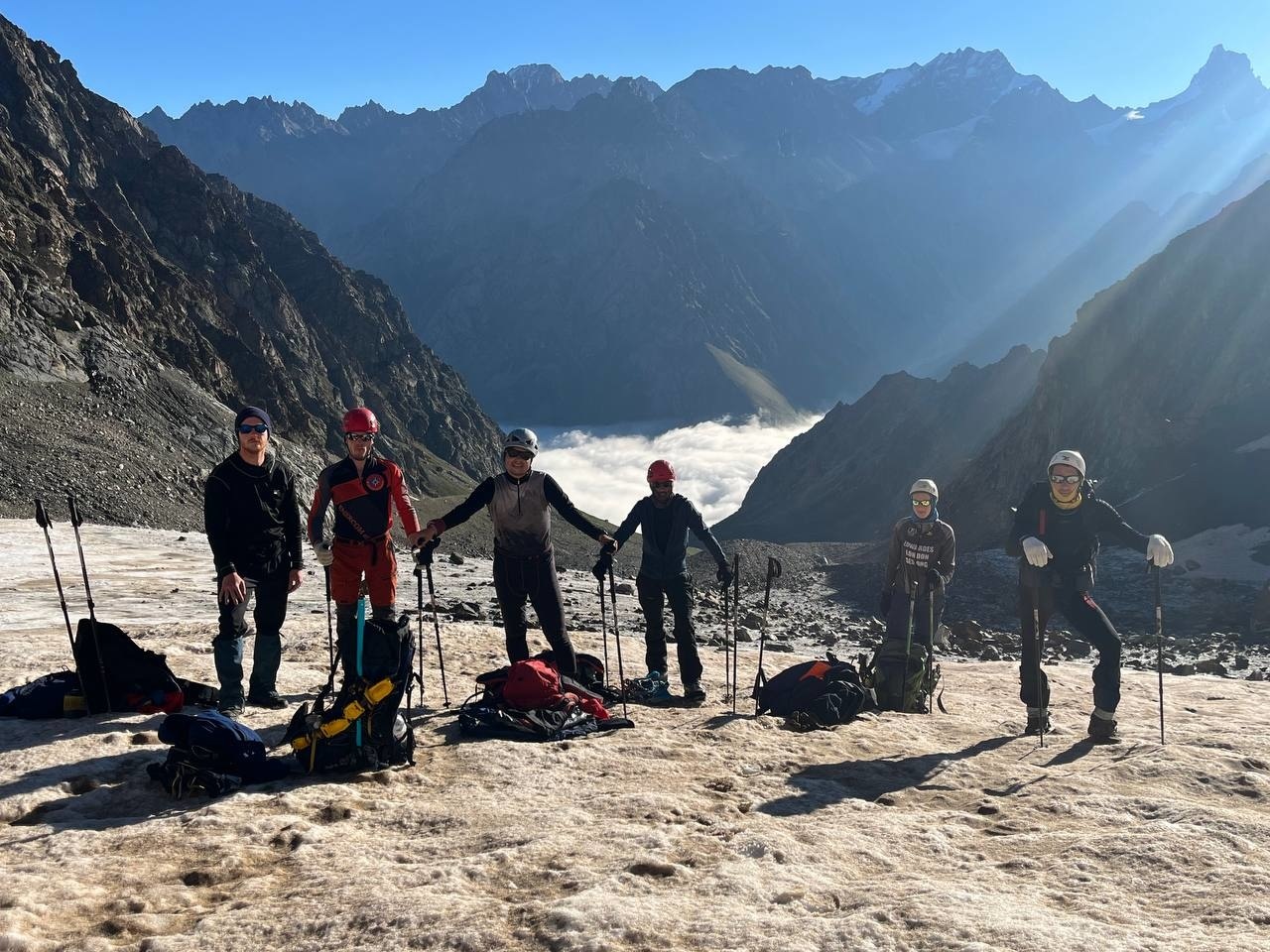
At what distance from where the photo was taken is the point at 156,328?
85.8m

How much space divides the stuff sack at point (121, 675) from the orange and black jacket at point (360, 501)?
188cm

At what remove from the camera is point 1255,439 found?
57.7 meters

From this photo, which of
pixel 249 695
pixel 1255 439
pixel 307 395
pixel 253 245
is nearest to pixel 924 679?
pixel 249 695

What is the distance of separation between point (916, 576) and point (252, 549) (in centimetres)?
760

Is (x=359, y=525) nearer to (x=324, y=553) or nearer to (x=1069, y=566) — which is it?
(x=324, y=553)

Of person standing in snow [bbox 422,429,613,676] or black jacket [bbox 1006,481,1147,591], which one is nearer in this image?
black jacket [bbox 1006,481,1147,591]

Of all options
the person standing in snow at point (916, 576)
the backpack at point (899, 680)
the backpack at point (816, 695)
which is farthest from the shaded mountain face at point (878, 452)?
the backpack at point (816, 695)

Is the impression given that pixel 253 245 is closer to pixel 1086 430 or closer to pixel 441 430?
pixel 441 430

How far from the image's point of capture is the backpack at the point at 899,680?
1113 centimetres

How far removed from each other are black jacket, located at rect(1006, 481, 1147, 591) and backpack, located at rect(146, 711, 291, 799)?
727 centimetres

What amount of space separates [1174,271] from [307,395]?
316 feet

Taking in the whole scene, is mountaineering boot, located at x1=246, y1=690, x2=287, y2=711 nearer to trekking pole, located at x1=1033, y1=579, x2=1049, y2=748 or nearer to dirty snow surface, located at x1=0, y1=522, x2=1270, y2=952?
dirty snow surface, located at x1=0, y1=522, x2=1270, y2=952

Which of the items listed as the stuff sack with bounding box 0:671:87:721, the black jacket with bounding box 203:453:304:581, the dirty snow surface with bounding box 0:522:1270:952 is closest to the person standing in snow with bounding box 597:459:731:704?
the dirty snow surface with bounding box 0:522:1270:952

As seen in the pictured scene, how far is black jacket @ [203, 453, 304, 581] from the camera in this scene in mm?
9039
